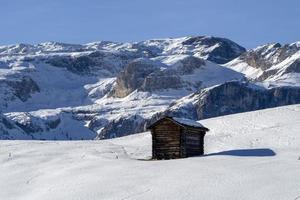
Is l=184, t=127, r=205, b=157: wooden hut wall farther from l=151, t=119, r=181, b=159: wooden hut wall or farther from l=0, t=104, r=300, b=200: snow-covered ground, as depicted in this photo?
l=0, t=104, r=300, b=200: snow-covered ground

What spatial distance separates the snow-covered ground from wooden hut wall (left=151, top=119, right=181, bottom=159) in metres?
1.82

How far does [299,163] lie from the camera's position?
4184cm

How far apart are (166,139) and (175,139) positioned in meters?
0.87

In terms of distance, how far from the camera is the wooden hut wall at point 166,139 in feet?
171

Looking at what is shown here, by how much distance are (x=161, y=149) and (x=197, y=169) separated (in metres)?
12.1

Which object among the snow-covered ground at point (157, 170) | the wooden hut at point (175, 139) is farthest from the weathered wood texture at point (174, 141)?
the snow-covered ground at point (157, 170)

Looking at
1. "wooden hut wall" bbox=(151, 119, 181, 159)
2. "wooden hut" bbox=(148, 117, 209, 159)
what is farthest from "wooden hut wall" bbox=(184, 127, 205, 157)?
"wooden hut wall" bbox=(151, 119, 181, 159)

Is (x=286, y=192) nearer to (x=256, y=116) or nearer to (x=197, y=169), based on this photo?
(x=197, y=169)

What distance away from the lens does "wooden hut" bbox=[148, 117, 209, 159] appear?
51.9 m

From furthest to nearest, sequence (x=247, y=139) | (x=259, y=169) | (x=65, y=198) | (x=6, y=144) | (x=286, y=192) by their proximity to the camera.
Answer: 1. (x=6, y=144)
2. (x=247, y=139)
3. (x=259, y=169)
4. (x=65, y=198)
5. (x=286, y=192)

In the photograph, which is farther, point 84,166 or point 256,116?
point 256,116

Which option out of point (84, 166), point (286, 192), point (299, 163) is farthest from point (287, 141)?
point (286, 192)

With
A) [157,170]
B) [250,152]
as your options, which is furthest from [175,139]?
[157,170]

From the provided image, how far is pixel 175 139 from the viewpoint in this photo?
52094mm
